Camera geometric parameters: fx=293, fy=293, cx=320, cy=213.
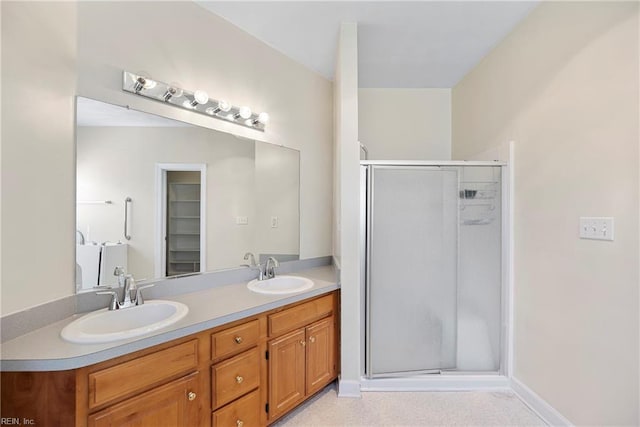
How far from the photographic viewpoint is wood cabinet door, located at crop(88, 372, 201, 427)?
3.56ft

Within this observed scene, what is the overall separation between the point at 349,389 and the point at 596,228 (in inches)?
70.0

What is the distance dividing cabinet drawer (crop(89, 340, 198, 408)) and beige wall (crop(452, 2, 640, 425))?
201cm

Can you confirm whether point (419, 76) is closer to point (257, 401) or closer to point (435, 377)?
point (435, 377)

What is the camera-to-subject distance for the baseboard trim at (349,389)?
2072 millimetres

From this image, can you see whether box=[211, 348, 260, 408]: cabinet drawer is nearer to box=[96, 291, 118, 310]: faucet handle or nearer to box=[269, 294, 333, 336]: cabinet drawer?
box=[269, 294, 333, 336]: cabinet drawer

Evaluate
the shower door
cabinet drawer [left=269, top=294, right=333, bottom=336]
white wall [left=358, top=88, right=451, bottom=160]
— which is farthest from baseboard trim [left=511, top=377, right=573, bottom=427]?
white wall [left=358, top=88, right=451, bottom=160]

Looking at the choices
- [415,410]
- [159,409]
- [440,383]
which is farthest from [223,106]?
[440,383]

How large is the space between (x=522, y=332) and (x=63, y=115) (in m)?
2.99

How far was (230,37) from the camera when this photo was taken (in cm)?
209

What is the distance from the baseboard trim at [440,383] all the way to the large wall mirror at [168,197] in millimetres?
1171

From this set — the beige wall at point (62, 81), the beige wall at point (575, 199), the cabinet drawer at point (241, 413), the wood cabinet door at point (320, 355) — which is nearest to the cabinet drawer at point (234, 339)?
the cabinet drawer at point (241, 413)

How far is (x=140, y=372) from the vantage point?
3.79 feet

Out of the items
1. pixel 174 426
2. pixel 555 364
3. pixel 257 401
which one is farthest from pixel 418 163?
pixel 174 426

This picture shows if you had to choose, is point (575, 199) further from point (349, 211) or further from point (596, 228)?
point (349, 211)
